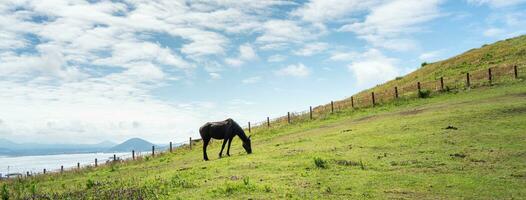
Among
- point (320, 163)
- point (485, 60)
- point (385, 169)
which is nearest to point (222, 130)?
point (320, 163)

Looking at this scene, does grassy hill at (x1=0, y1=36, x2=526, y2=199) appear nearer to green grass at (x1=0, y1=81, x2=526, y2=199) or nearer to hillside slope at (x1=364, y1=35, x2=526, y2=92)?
green grass at (x1=0, y1=81, x2=526, y2=199)

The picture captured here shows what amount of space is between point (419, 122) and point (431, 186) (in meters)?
17.9

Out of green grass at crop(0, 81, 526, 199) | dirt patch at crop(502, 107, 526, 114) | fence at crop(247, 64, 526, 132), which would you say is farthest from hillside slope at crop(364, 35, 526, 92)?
green grass at crop(0, 81, 526, 199)

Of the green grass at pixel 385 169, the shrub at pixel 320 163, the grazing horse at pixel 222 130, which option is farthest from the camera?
the grazing horse at pixel 222 130

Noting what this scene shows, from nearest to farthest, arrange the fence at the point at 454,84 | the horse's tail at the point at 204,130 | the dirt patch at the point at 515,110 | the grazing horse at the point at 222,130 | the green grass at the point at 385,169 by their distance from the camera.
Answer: the green grass at the point at 385,169 < the dirt patch at the point at 515,110 < the grazing horse at the point at 222,130 < the horse's tail at the point at 204,130 < the fence at the point at 454,84

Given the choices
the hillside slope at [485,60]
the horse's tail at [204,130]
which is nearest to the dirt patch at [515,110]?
the horse's tail at [204,130]

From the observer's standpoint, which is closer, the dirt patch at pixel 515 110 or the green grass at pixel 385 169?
the green grass at pixel 385 169

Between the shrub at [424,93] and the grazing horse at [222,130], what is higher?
the shrub at [424,93]

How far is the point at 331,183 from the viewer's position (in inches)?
679

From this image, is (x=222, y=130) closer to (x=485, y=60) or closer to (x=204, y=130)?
(x=204, y=130)

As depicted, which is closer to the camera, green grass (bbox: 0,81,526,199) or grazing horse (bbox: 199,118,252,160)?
green grass (bbox: 0,81,526,199)

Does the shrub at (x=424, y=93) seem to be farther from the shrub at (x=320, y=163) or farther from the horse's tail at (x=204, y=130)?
the shrub at (x=320, y=163)

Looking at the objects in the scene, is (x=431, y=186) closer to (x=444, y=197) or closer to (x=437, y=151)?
(x=444, y=197)

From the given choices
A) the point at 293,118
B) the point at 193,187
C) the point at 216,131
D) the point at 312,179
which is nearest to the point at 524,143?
the point at 312,179
